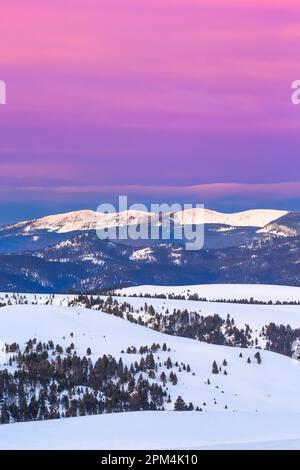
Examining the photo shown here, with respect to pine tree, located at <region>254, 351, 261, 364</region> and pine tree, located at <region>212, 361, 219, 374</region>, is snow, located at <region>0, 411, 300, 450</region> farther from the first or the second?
pine tree, located at <region>254, 351, 261, 364</region>

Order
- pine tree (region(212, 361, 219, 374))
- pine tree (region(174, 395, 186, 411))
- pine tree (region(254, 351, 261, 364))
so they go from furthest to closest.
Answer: pine tree (region(254, 351, 261, 364)), pine tree (region(212, 361, 219, 374)), pine tree (region(174, 395, 186, 411))

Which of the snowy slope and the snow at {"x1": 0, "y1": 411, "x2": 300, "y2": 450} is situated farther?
the snowy slope

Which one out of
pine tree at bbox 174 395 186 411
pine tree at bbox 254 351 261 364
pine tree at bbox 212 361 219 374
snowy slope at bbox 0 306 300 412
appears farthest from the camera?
pine tree at bbox 254 351 261 364

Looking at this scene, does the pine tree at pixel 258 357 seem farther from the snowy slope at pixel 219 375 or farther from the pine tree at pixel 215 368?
the pine tree at pixel 215 368

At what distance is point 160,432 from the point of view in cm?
3136

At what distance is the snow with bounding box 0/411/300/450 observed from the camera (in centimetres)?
2805

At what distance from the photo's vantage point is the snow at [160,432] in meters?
28.0

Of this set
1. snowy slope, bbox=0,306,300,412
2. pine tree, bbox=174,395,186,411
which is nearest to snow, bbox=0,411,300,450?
pine tree, bbox=174,395,186,411

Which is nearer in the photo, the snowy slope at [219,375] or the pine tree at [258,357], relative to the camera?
the snowy slope at [219,375]

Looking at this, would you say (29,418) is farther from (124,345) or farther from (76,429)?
(76,429)

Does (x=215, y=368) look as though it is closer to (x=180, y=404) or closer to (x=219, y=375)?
(x=219, y=375)

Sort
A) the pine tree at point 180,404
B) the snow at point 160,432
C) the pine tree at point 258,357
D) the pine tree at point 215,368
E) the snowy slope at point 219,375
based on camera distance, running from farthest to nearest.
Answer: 1. the pine tree at point 258,357
2. the pine tree at point 215,368
3. the snowy slope at point 219,375
4. the pine tree at point 180,404
5. the snow at point 160,432

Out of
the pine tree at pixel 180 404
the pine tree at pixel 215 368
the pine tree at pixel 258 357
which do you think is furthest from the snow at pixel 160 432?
the pine tree at pixel 258 357
